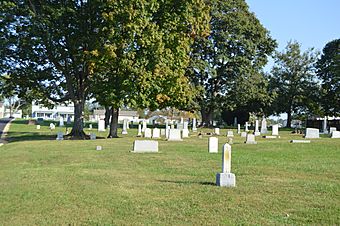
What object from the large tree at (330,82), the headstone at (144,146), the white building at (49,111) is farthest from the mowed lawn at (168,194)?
the white building at (49,111)

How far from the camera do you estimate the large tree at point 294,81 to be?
63719mm

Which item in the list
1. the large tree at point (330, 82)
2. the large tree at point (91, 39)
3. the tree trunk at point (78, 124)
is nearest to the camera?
the large tree at point (91, 39)

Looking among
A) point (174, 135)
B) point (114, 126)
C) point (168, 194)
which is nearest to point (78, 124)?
point (114, 126)

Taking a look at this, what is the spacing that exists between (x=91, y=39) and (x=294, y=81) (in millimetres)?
42116

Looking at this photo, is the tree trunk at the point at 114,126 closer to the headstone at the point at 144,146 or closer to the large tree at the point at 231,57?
the headstone at the point at 144,146

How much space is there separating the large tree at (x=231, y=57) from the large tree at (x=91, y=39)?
1893 cm

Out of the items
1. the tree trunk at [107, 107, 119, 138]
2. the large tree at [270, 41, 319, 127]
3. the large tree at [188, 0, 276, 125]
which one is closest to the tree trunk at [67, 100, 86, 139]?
the tree trunk at [107, 107, 119, 138]

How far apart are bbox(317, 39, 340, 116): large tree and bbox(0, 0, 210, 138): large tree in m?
33.3

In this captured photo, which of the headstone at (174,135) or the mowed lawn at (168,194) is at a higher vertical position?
the headstone at (174,135)

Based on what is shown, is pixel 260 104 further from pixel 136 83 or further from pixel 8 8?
pixel 8 8

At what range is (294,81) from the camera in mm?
64250

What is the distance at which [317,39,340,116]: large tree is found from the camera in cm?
5939

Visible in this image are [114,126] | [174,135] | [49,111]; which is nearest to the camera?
[174,135]

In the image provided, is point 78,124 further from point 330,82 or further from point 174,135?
point 330,82
